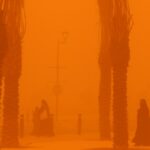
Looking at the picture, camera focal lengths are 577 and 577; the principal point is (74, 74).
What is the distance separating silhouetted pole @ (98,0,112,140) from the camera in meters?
21.9

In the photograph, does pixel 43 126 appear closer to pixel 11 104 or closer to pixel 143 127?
pixel 11 104

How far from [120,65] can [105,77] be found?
18.0 ft

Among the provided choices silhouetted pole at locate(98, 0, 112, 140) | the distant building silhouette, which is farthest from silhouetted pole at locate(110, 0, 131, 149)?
the distant building silhouette

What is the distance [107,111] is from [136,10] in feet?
62.2

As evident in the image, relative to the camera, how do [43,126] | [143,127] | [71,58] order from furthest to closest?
1. [71,58]
2. [43,126]
3. [143,127]

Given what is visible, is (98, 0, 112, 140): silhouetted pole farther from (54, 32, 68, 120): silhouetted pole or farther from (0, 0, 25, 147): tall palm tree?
(54, 32, 68, 120): silhouetted pole

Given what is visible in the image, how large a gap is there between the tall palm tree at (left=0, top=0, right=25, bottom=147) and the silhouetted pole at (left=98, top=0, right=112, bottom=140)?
399 centimetres

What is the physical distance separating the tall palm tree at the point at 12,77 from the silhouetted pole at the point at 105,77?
3986 mm

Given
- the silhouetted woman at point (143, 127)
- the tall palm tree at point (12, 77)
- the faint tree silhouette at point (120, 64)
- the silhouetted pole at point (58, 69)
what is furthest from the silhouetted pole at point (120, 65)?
the silhouetted pole at point (58, 69)

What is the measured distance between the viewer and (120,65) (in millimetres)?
17094

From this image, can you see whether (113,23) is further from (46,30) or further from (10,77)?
(46,30)

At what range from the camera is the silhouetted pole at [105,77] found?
21.9 metres

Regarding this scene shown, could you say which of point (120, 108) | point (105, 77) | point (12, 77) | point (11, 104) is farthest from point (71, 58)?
point (120, 108)

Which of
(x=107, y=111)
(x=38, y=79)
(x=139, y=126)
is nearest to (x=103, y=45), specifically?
(x=107, y=111)
